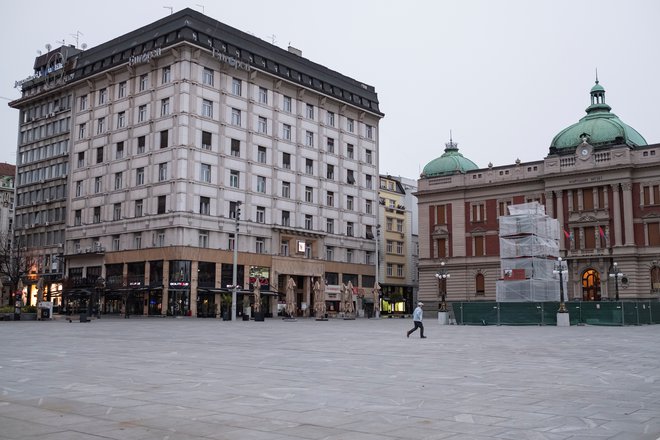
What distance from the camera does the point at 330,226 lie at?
8138 cm

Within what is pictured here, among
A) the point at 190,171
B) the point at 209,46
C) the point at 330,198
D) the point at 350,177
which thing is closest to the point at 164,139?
the point at 190,171

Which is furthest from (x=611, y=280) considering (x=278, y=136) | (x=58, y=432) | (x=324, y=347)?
(x=58, y=432)

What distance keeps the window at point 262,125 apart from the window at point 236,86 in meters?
3.82

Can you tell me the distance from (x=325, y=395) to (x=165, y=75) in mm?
61858

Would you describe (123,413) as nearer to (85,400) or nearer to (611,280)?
(85,400)

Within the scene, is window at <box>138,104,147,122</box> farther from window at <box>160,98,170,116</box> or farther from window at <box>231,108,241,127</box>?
window at <box>231,108,241,127</box>

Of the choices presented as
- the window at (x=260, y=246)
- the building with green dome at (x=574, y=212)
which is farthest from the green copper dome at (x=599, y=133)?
the window at (x=260, y=246)

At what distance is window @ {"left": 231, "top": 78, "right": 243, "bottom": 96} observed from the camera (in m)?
71.4

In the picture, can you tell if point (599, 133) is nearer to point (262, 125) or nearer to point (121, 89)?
point (262, 125)

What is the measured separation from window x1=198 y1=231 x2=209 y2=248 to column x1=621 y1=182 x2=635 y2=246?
4286 centimetres

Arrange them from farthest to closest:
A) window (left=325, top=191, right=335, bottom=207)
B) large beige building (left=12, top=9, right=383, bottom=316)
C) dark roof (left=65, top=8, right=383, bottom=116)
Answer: window (left=325, top=191, right=335, bottom=207), dark roof (left=65, top=8, right=383, bottom=116), large beige building (left=12, top=9, right=383, bottom=316)

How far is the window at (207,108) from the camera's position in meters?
68.4

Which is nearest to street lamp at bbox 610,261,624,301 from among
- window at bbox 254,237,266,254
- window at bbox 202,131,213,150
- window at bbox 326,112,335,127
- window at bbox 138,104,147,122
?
window at bbox 254,237,266,254

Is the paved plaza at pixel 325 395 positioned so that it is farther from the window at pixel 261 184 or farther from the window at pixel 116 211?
the window at pixel 261 184
